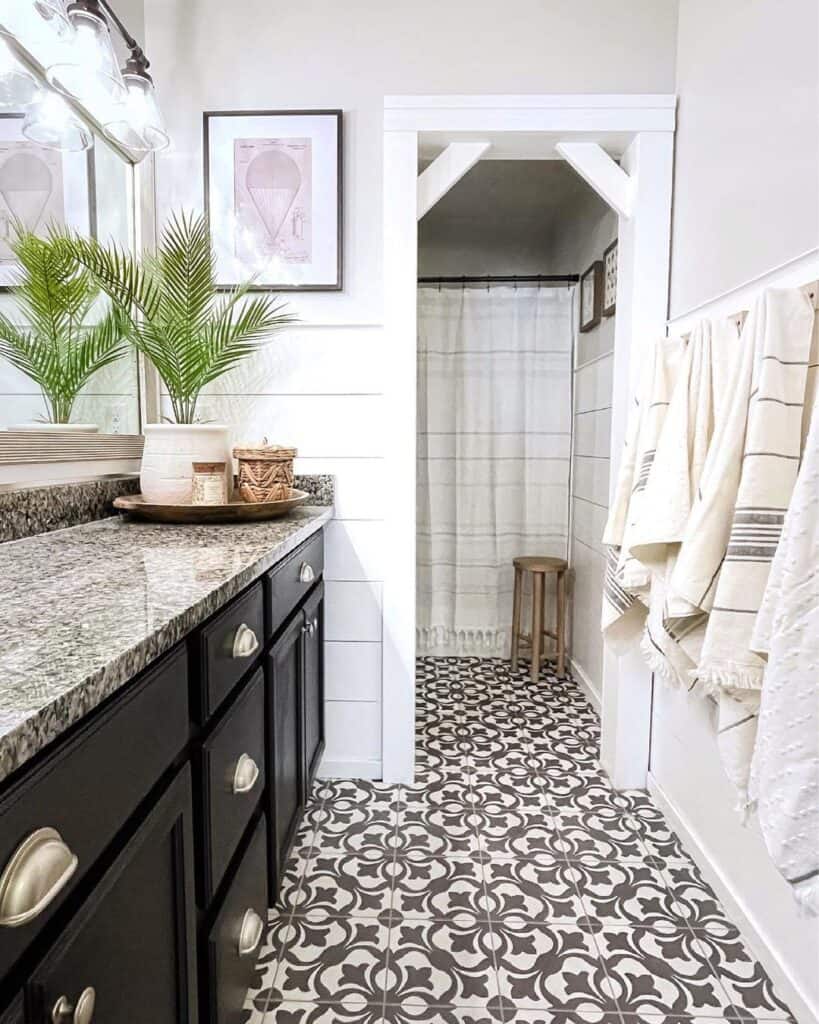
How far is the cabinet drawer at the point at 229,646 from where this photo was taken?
0.88m

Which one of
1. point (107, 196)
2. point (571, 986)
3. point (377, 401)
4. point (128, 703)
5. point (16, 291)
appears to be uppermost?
point (107, 196)

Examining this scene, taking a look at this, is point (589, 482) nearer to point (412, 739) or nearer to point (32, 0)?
point (412, 739)

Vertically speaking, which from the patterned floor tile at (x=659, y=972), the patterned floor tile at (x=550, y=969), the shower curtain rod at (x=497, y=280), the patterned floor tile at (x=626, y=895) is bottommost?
the patterned floor tile at (x=550, y=969)

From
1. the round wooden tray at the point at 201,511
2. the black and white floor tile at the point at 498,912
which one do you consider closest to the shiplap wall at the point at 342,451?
the black and white floor tile at the point at 498,912

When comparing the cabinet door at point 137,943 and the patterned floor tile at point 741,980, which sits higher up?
the cabinet door at point 137,943

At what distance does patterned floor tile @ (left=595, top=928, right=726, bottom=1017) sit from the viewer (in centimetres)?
127

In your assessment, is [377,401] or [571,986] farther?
[377,401]

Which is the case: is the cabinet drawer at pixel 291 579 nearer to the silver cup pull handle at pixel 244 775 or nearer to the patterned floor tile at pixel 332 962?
the silver cup pull handle at pixel 244 775

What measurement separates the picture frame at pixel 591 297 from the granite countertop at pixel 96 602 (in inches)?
70.8

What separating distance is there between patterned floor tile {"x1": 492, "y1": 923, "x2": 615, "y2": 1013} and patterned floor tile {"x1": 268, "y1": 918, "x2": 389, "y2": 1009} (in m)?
0.27

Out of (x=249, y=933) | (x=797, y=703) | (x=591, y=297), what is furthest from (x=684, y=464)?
(x=591, y=297)

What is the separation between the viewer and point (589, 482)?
2.82 metres

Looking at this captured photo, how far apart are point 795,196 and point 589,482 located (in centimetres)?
163

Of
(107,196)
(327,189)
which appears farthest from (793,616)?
(107,196)
